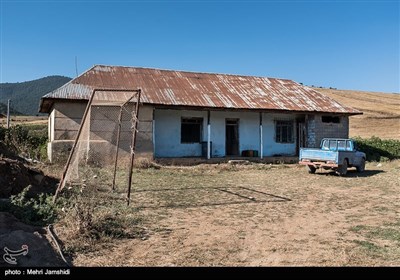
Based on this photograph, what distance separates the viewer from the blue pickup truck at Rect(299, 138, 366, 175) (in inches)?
586

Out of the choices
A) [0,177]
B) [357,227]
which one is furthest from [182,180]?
[357,227]

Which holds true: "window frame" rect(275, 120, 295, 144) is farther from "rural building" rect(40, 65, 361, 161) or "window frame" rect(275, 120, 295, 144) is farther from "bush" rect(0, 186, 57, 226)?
"bush" rect(0, 186, 57, 226)

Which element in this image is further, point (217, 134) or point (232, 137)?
point (232, 137)

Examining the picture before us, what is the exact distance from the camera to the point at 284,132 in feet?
71.6

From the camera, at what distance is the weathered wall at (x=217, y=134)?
18891mm

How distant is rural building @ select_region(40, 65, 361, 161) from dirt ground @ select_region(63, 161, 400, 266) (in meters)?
5.70

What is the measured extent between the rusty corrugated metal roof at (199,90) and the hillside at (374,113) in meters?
14.7

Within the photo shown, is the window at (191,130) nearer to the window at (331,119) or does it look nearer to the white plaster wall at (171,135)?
the white plaster wall at (171,135)

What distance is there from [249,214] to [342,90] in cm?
6194

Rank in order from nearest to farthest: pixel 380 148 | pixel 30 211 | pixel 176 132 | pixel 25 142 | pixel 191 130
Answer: pixel 30 211, pixel 25 142, pixel 176 132, pixel 191 130, pixel 380 148

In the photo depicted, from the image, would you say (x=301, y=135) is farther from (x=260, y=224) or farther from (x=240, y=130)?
(x=260, y=224)

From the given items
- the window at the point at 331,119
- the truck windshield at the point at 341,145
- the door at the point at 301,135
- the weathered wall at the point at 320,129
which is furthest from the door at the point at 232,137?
the truck windshield at the point at 341,145

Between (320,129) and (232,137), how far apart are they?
511 centimetres

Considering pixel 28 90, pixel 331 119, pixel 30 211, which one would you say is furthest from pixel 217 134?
pixel 28 90
